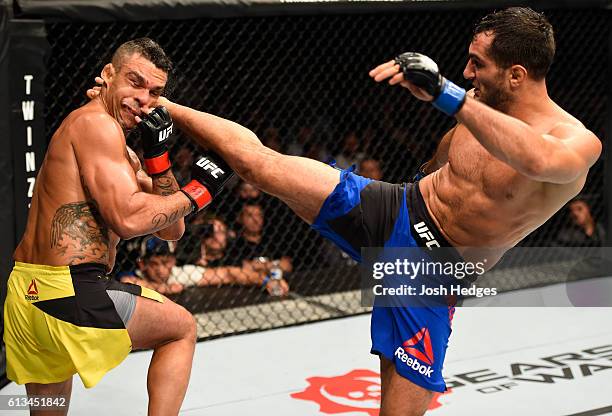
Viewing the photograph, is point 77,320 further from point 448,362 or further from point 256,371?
point 448,362

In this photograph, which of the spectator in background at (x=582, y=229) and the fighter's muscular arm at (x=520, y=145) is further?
the spectator in background at (x=582, y=229)

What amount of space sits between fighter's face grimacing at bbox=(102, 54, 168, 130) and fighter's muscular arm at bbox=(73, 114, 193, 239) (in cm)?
11

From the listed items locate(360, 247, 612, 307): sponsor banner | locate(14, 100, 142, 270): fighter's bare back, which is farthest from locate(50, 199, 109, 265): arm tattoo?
locate(360, 247, 612, 307): sponsor banner

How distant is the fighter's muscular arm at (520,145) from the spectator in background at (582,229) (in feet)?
9.53

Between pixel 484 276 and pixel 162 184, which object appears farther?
pixel 484 276

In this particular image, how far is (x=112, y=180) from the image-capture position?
207 cm

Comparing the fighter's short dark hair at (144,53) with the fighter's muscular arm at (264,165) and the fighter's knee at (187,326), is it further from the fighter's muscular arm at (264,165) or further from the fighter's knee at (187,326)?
the fighter's knee at (187,326)

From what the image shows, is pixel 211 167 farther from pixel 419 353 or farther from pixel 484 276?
pixel 484 276

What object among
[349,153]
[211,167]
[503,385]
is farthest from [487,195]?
[349,153]

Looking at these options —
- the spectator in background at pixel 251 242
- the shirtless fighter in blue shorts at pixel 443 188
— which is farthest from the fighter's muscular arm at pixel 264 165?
the spectator in background at pixel 251 242

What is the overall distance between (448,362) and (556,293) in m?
1.28

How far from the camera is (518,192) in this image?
2182mm

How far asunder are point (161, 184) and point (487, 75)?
896 mm

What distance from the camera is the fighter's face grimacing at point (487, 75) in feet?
7.09
